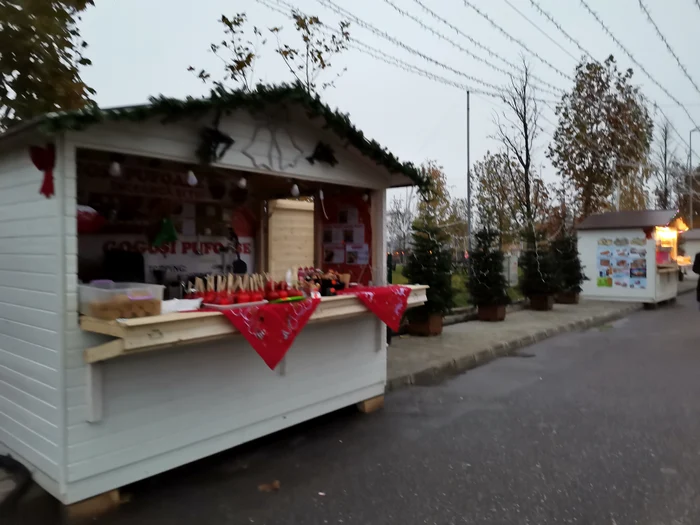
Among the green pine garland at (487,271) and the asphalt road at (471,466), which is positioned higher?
the green pine garland at (487,271)

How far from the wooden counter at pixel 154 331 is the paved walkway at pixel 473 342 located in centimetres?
349

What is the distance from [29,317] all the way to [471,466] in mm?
3431

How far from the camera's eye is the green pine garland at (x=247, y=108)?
130 inches

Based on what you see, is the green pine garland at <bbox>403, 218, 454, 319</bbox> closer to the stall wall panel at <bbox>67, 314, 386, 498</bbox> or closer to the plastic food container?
the stall wall panel at <bbox>67, 314, 386, 498</bbox>

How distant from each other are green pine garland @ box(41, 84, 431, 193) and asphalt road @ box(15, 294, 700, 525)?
2473 millimetres

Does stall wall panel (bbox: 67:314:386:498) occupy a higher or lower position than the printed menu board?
lower

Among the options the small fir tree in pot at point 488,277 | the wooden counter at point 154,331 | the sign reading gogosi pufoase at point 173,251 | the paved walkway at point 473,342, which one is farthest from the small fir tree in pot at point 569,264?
the wooden counter at point 154,331

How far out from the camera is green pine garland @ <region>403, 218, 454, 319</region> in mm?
9914

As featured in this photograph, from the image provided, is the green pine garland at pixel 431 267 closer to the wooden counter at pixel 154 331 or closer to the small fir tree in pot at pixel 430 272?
the small fir tree in pot at pixel 430 272

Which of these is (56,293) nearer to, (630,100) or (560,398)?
(560,398)

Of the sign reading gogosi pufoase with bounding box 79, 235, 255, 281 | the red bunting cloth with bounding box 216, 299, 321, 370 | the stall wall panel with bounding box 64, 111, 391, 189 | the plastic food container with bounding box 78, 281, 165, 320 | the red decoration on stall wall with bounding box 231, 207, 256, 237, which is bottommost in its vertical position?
the red bunting cloth with bounding box 216, 299, 321, 370

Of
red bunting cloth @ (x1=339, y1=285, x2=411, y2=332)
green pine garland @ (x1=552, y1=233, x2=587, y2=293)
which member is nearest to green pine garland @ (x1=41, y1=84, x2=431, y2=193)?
red bunting cloth @ (x1=339, y1=285, x2=411, y2=332)

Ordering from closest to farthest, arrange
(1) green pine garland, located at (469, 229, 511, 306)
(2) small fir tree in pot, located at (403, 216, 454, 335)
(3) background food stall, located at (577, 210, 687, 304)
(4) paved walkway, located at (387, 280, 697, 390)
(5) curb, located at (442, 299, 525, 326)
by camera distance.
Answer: (4) paved walkway, located at (387, 280, 697, 390) < (2) small fir tree in pot, located at (403, 216, 454, 335) < (1) green pine garland, located at (469, 229, 511, 306) < (5) curb, located at (442, 299, 525, 326) < (3) background food stall, located at (577, 210, 687, 304)

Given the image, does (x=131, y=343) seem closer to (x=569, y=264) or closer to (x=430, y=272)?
(x=430, y=272)
